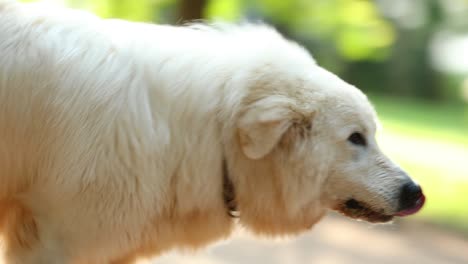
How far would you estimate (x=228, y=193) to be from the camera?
3.40 m

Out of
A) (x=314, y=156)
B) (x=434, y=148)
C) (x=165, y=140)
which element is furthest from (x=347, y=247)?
(x=434, y=148)

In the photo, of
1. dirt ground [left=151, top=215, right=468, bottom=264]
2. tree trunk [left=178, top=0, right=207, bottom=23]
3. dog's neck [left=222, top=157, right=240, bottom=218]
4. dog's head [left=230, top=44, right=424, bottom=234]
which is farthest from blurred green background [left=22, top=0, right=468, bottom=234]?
dog's neck [left=222, top=157, right=240, bottom=218]

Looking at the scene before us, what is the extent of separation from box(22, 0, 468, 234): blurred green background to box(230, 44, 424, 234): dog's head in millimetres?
1669

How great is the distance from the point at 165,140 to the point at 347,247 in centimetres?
442

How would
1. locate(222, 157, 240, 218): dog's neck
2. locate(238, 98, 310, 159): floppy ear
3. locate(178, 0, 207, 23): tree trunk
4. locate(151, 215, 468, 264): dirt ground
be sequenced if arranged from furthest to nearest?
1. locate(178, 0, 207, 23): tree trunk
2. locate(151, 215, 468, 264): dirt ground
3. locate(222, 157, 240, 218): dog's neck
4. locate(238, 98, 310, 159): floppy ear

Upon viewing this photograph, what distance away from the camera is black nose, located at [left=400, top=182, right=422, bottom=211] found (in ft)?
11.1

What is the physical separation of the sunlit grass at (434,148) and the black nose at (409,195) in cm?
107

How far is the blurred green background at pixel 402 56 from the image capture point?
8055 mm

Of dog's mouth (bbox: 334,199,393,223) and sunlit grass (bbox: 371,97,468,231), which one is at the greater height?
dog's mouth (bbox: 334,199,393,223)

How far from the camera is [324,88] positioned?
3355 millimetres

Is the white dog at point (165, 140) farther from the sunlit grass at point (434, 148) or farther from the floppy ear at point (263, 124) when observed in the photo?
the sunlit grass at point (434, 148)

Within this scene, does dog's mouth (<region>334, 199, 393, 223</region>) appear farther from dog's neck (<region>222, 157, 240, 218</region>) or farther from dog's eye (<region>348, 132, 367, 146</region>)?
dog's neck (<region>222, 157, 240, 218</region>)

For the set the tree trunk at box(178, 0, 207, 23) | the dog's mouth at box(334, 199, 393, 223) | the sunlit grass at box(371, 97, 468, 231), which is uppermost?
the tree trunk at box(178, 0, 207, 23)

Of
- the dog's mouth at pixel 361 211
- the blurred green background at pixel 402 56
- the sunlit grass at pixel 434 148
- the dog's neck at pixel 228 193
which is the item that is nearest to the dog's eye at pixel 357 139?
the dog's mouth at pixel 361 211
